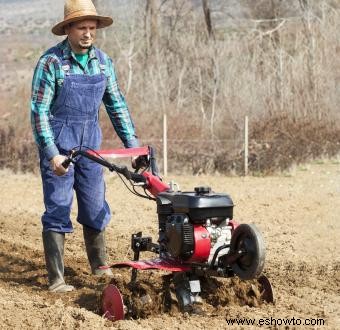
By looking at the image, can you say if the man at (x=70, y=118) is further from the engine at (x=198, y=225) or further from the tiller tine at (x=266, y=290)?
the tiller tine at (x=266, y=290)

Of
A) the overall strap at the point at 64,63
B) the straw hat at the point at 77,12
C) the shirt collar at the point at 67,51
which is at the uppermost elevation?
the straw hat at the point at 77,12

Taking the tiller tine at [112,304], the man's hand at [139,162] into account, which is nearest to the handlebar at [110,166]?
the man's hand at [139,162]

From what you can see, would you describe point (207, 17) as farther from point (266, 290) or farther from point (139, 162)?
point (266, 290)

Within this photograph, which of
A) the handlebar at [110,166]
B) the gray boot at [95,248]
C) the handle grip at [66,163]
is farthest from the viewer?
the gray boot at [95,248]

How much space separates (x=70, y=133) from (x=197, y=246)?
164cm

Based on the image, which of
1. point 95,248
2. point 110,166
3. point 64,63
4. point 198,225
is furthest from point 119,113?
point 198,225

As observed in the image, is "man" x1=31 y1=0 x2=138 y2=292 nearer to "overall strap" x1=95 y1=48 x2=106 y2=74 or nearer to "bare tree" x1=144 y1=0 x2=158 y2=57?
"overall strap" x1=95 y1=48 x2=106 y2=74

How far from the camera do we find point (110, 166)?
5848mm

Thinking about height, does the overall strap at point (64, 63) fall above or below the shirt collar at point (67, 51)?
below

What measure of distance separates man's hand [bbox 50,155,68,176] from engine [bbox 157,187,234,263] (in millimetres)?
915

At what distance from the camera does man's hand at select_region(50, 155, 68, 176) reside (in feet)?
19.7

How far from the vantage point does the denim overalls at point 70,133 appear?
6344mm

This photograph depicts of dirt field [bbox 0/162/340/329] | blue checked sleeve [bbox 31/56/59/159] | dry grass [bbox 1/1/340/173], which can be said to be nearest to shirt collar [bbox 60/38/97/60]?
blue checked sleeve [bbox 31/56/59/159]

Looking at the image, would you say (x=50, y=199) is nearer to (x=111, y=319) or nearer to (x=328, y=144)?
(x=111, y=319)
